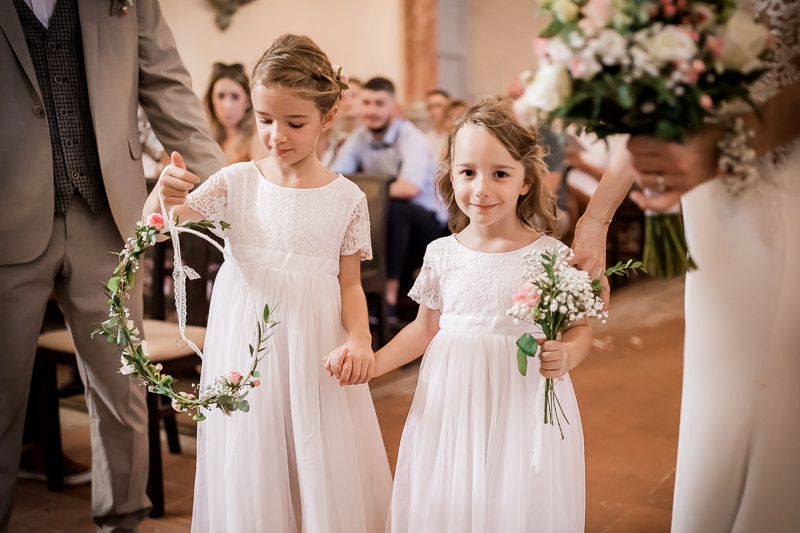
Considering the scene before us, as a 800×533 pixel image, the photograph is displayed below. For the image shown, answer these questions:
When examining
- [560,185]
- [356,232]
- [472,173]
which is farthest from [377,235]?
[560,185]

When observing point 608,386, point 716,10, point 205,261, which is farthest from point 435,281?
point 608,386

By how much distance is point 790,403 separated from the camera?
5.38 ft

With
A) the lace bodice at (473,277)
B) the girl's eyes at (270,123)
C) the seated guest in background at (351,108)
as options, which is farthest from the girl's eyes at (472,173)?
the seated guest in background at (351,108)

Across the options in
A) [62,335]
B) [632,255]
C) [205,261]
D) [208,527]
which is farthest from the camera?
[632,255]

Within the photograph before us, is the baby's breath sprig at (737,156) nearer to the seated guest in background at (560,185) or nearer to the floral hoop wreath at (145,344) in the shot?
the floral hoop wreath at (145,344)

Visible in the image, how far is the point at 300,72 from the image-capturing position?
211 cm

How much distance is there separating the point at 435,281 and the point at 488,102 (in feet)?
1.52

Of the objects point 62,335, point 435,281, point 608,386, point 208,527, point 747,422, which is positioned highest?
point 435,281

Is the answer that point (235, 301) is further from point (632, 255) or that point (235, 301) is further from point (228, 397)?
point (632, 255)

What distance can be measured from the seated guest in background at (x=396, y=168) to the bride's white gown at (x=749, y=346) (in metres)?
3.90

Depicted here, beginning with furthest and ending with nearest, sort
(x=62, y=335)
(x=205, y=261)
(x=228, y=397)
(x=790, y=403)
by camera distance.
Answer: (x=205, y=261), (x=62, y=335), (x=228, y=397), (x=790, y=403)

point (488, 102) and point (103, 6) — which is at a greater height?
point (103, 6)

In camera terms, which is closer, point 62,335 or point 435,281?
point 435,281

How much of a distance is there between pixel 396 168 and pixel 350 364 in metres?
4.10
